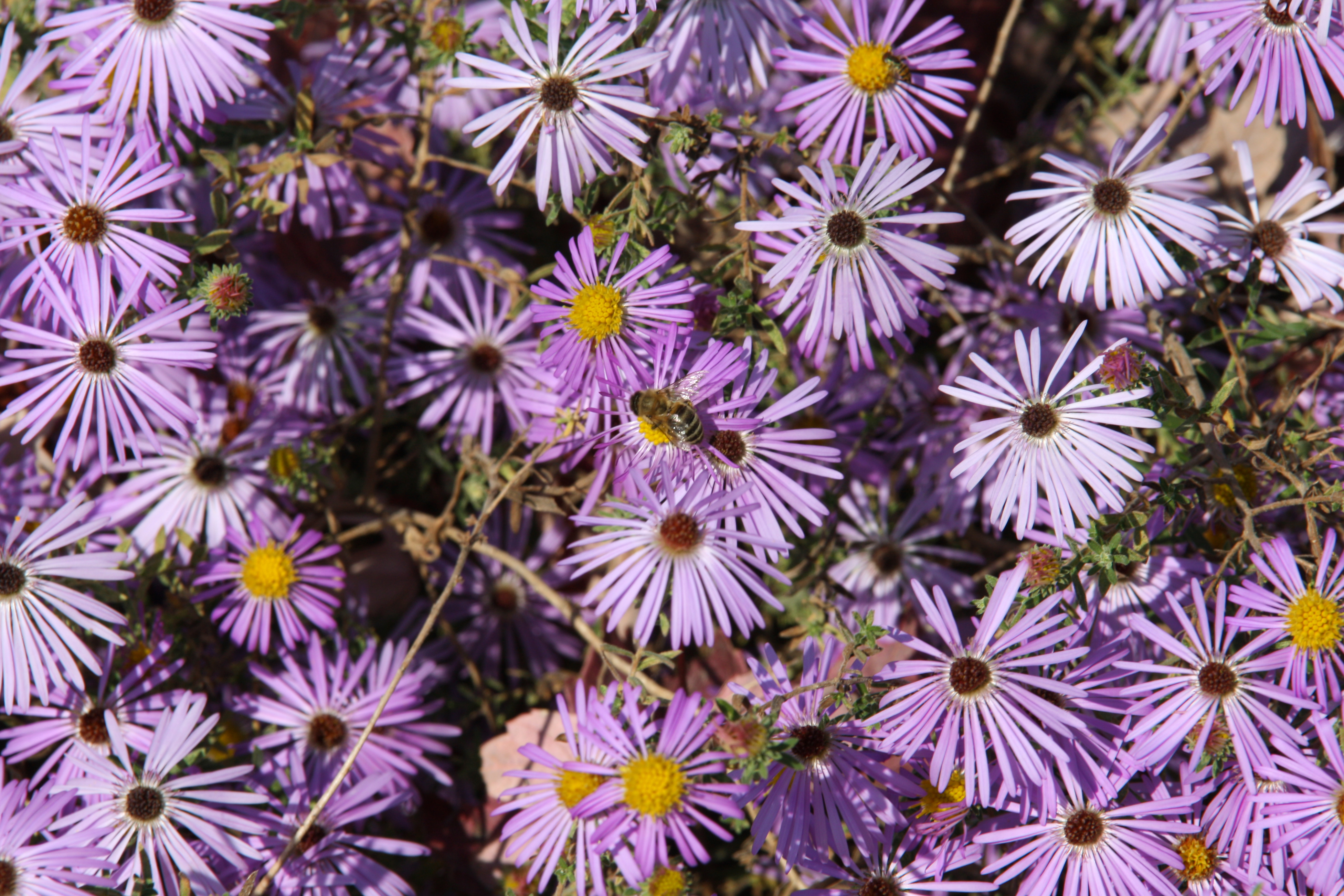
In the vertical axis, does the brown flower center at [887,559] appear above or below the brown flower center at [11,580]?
above

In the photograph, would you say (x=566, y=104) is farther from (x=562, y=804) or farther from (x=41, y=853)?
(x=41, y=853)

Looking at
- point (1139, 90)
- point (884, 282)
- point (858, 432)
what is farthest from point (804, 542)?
point (1139, 90)

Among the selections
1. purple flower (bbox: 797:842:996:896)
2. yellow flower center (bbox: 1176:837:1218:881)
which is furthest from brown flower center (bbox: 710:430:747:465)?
yellow flower center (bbox: 1176:837:1218:881)

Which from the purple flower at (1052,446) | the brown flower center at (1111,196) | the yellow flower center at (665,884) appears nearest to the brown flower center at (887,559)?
the purple flower at (1052,446)

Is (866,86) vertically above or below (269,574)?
above

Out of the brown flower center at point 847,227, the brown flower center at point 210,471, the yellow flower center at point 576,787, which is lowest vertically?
the yellow flower center at point 576,787

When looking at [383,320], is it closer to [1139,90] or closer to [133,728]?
[133,728]

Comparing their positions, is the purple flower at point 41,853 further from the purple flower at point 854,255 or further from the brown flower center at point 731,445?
the purple flower at point 854,255

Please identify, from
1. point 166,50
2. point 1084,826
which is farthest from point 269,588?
point 1084,826
